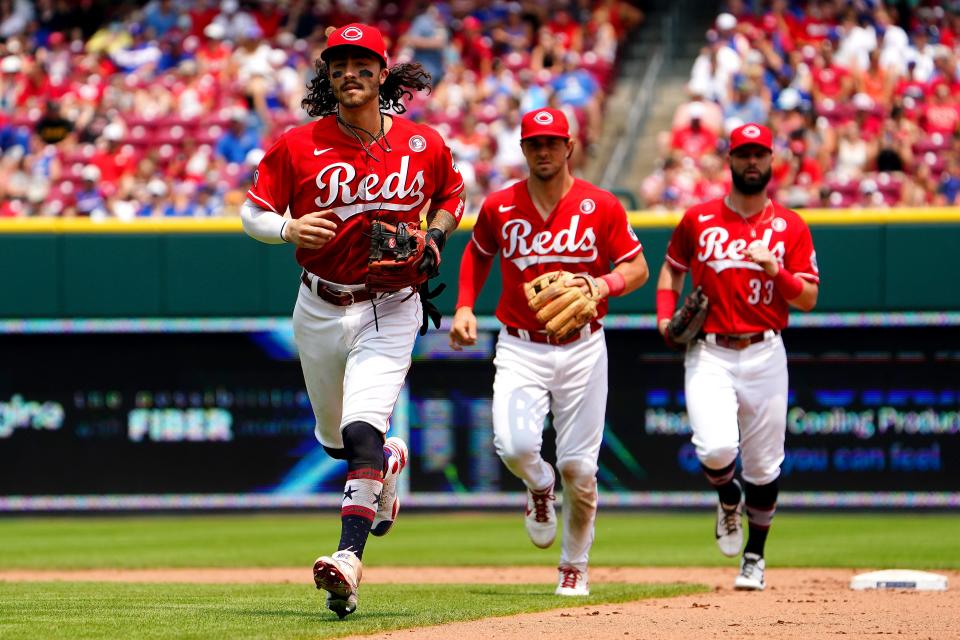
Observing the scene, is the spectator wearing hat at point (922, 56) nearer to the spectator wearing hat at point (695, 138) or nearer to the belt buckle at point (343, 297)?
the spectator wearing hat at point (695, 138)

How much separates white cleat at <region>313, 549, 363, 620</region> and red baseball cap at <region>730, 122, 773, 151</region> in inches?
123

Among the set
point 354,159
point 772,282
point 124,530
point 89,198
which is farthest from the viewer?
point 89,198

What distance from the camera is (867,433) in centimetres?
1220

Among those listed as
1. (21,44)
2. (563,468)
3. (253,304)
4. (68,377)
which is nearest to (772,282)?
(563,468)

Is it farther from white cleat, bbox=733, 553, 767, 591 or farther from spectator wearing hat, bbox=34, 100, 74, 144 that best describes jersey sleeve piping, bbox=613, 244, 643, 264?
spectator wearing hat, bbox=34, 100, 74, 144

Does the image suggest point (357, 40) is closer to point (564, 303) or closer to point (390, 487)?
point (564, 303)

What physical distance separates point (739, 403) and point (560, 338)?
1.17 metres

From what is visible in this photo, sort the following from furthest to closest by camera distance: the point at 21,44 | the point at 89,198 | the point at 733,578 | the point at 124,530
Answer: the point at 21,44
the point at 89,198
the point at 124,530
the point at 733,578

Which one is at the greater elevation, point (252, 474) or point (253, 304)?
point (253, 304)

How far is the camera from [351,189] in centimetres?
579

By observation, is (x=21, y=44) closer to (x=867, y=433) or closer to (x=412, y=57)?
(x=412, y=57)


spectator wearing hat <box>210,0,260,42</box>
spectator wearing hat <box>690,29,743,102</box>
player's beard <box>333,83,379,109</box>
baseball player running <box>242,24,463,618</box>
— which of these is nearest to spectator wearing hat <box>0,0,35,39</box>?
spectator wearing hat <box>210,0,260,42</box>

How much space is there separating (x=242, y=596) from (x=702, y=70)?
375 inches

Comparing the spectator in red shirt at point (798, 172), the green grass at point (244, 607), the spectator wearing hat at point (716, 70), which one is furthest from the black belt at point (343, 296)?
the spectator wearing hat at point (716, 70)
